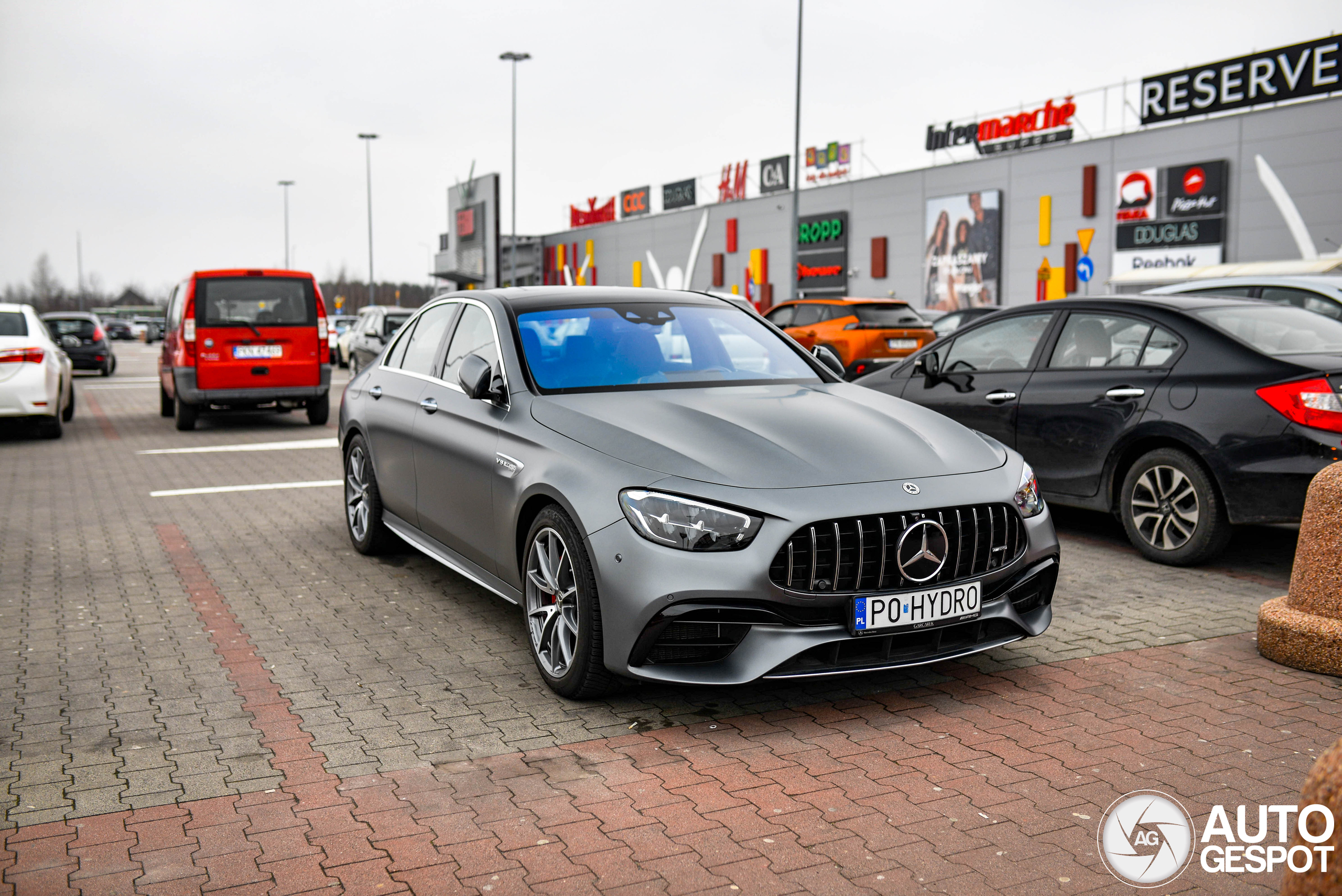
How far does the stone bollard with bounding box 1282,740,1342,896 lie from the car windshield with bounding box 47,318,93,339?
101 ft

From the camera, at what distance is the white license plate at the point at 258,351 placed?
14.2 metres

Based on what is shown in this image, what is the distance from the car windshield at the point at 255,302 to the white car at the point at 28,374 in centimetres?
176

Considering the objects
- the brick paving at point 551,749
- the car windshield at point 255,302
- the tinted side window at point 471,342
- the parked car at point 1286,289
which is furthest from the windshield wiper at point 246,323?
the parked car at point 1286,289

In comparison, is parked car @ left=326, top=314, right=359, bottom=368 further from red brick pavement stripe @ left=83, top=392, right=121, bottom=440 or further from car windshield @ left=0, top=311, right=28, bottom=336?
car windshield @ left=0, top=311, right=28, bottom=336

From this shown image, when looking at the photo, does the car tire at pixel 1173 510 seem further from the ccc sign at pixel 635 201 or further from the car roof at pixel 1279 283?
the ccc sign at pixel 635 201

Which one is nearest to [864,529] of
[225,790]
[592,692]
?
[592,692]

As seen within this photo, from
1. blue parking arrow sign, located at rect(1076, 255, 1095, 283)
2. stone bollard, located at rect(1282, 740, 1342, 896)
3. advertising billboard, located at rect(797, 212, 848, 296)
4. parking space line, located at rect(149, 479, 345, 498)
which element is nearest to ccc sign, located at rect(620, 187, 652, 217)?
advertising billboard, located at rect(797, 212, 848, 296)

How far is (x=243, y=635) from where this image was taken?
5.36 metres

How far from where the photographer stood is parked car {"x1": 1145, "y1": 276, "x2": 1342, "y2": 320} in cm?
927

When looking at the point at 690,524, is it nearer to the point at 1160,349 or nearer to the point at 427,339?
the point at 427,339

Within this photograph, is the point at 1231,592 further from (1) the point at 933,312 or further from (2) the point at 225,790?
(1) the point at 933,312

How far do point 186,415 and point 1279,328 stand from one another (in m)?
12.5

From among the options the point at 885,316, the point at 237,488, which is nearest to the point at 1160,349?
the point at 237,488

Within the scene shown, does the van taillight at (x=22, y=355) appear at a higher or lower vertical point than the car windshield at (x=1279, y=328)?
lower
